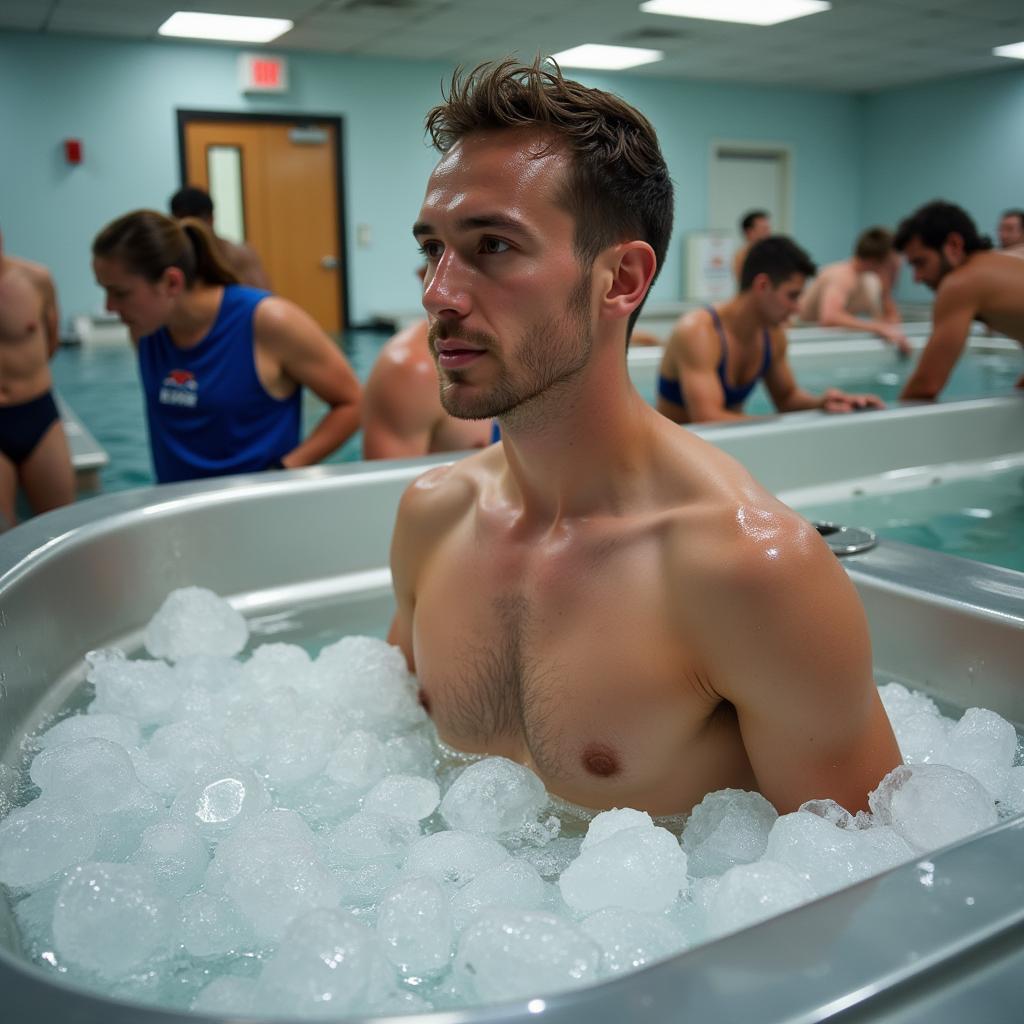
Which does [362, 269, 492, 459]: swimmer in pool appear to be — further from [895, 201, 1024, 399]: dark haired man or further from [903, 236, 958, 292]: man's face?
[903, 236, 958, 292]: man's face

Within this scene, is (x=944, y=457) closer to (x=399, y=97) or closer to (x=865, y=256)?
(x=865, y=256)

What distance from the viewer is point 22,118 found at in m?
8.43

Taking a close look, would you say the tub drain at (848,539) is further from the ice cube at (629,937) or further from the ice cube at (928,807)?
the ice cube at (629,937)

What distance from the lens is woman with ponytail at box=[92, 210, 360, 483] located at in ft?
8.42

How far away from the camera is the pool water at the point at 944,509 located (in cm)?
241

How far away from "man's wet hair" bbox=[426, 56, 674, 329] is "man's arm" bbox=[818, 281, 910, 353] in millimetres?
5357

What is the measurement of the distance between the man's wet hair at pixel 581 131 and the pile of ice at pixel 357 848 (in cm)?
62

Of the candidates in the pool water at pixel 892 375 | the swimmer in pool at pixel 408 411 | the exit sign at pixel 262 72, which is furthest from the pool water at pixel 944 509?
the exit sign at pixel 262 72

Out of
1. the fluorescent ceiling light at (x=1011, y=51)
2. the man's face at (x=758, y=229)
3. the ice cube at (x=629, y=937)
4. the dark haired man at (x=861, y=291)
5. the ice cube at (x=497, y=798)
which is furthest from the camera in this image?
the fluorescent ceiling light at (x=1011, y=51)

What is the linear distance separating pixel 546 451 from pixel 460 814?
1.40ft

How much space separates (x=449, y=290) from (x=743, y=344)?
2690 mm

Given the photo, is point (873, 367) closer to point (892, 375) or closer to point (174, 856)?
point (892, 375)

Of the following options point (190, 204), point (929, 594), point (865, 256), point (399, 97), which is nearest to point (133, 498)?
point (929, 594)

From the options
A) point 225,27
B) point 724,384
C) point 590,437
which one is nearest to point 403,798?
point 590,437
